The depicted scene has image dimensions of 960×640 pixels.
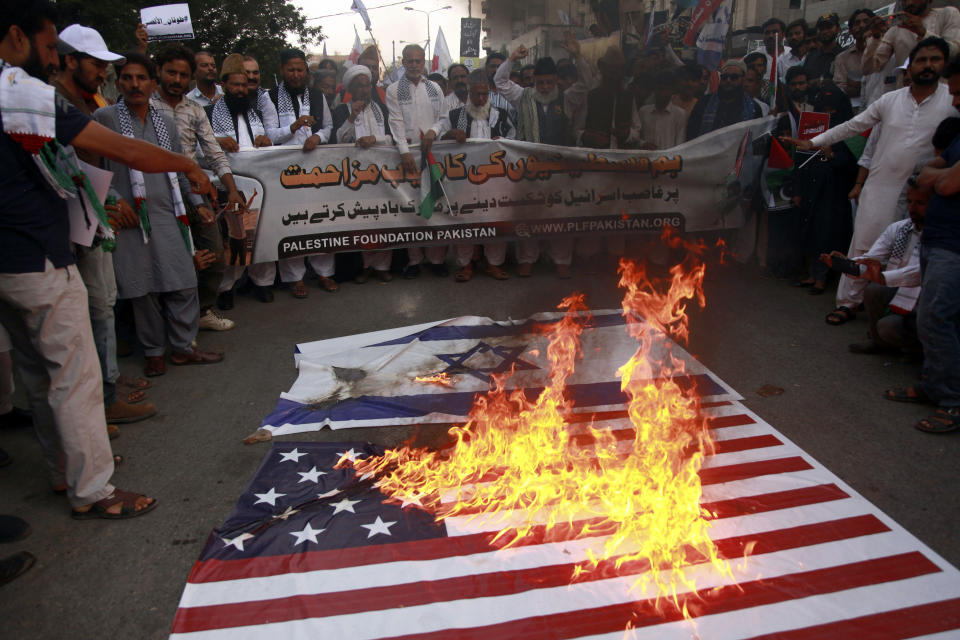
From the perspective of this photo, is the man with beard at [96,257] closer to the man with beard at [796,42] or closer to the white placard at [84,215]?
the white placard at [84,215]

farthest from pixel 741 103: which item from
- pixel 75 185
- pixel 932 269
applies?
pixel 75 185

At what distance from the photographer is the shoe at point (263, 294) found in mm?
7109

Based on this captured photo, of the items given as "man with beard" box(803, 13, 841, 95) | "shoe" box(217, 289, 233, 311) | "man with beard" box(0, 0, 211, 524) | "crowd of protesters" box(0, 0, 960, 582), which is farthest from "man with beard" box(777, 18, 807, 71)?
"man with beard" box(0, 0, 211, 524)

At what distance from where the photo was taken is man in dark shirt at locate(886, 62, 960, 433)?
4.04 meters

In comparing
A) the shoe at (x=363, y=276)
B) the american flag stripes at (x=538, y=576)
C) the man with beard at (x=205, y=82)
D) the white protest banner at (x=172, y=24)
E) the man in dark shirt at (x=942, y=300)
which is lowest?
the american flag stripes at (x=538, y=576)

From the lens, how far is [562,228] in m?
7.78

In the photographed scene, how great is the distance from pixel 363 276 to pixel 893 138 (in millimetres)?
5804

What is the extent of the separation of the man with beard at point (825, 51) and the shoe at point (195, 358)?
782cm

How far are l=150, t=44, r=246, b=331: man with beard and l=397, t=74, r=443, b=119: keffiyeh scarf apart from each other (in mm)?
3002

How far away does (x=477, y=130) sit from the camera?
8141 mm

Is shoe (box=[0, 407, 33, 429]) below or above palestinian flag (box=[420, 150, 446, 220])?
below

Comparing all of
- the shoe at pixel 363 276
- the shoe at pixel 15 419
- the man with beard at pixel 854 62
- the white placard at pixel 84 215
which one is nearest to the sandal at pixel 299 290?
the shoe at pixel 363 276

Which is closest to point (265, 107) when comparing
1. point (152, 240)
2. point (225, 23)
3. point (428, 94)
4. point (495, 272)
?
point (428, 94)

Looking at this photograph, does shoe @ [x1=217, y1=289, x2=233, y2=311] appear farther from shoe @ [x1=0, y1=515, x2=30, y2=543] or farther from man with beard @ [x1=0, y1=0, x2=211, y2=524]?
shoe @ [x1=0, y1=515, x2=30, y2=543]
